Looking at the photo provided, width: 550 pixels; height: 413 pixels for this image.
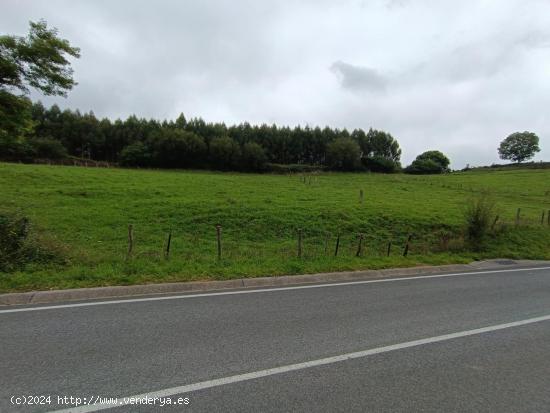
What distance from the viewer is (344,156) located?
89.6 meters

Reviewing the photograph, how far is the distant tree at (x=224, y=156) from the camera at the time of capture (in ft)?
263

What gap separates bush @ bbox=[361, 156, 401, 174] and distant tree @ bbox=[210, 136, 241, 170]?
34.0 m

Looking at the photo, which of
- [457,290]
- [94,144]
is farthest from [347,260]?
[94,144]

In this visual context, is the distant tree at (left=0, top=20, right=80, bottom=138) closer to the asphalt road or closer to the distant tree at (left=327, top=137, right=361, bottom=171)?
the asphalt road

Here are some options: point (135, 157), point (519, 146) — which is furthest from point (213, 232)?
point (519, 146)

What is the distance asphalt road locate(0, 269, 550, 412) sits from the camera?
367cm

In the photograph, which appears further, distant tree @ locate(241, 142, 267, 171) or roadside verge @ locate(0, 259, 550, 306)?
distant tree @ locate(241, 142, 267, 171)

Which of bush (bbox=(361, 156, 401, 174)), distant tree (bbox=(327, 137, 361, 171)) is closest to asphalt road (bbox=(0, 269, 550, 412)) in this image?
distant tree (bbox=(327, 137, 361, 171))

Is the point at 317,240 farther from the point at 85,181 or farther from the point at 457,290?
the point at 85,181

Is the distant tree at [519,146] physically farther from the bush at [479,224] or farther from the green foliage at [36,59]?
the green foliage at [36,59]

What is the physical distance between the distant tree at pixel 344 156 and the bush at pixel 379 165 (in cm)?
488

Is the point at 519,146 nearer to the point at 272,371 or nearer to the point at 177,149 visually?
the point at 177,149

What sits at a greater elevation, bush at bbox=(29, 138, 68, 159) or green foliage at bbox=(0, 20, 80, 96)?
green foliage at bbox=(0, 20, 80, 96)

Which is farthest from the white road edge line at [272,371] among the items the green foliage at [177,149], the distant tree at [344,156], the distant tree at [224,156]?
the distant tree at [344,156]
